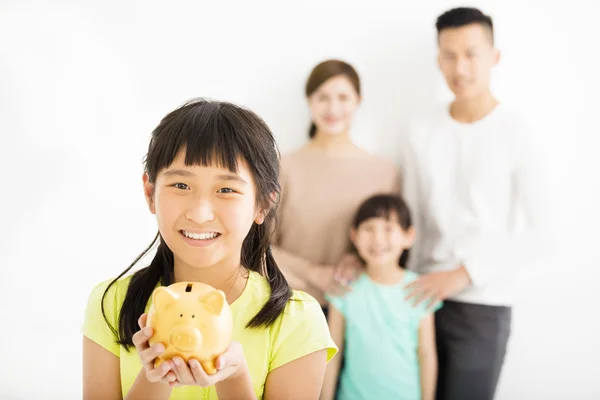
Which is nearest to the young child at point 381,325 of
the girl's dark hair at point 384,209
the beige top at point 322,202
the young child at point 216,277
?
the girl's dark hair at point 384,209

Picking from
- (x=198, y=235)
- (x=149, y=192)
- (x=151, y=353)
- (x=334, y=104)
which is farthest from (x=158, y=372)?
(x=334, y=104)

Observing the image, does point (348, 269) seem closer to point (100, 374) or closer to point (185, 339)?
point (100, 374)

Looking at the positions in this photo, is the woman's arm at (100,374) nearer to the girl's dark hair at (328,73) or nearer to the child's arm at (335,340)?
the child's arm at (335,340)

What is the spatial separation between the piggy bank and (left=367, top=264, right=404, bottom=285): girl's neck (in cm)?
136

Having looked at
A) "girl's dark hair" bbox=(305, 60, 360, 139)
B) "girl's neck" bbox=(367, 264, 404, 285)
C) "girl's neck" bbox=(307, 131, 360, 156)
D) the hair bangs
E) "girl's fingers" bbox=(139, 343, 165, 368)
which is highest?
"girl's dark hair" bbox=(305, 60, 360, 139)

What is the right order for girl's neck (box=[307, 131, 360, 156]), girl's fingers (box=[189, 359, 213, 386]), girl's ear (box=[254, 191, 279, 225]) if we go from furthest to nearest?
girl's neck (box=[307, 131, 360, 156])
girl's ear (box=[254, 191, 279, 225])
girl's fingers (box=[189, 359, 213, 386])

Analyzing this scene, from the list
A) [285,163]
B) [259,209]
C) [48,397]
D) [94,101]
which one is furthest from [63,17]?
[259,209]

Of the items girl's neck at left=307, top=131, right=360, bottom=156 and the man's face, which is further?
girl's neck at left=307, top=131, right=360, bottom=156

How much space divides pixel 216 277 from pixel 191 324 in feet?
0.66

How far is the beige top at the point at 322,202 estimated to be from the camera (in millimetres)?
2359

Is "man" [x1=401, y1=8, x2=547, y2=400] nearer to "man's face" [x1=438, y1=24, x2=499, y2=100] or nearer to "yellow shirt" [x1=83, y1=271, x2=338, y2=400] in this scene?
"man's face" [x1=438, y1=24, x2=499, y2=100]

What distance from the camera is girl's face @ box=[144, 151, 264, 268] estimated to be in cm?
98

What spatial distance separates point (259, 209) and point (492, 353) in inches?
57.6

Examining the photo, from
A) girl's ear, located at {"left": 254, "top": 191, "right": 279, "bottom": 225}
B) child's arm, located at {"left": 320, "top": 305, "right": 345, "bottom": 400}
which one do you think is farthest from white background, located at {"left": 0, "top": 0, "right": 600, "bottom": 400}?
girl's ear, located at {"left": 254, "top": 191, "right": 279, "bottom": 225}
